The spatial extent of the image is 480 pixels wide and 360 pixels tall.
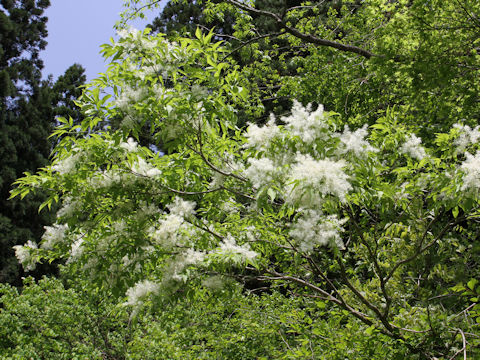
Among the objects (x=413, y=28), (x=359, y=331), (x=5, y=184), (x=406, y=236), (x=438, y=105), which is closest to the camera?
(x=359, y=331)

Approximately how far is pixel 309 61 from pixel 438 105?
2.91 meters

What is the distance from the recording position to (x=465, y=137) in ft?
7.97

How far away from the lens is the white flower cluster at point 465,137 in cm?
233

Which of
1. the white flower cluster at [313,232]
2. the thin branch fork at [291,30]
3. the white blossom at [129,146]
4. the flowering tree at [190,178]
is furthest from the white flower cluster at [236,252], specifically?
the thin branch fork at [291,30]

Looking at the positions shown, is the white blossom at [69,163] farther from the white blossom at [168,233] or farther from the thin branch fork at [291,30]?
the thin branch fork at [291,30]

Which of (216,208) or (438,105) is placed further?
(438,105)

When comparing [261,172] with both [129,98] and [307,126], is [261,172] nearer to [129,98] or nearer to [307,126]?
[307,126]

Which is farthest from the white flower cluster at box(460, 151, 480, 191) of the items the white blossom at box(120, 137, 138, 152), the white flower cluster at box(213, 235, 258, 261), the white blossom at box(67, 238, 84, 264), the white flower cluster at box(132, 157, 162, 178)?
the white blossom at box(67, 238, 84, 264)

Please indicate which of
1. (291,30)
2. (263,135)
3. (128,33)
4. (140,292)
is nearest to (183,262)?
(140,292)

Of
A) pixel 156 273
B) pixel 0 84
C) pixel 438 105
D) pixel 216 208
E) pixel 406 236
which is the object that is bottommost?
pixel 156 273

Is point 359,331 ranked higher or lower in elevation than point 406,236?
lower

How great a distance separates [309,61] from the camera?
23.5ft

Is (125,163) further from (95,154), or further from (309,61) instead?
(309,61)

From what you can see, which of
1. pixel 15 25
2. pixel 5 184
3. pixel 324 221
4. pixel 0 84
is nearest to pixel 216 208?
pixel 324 221
